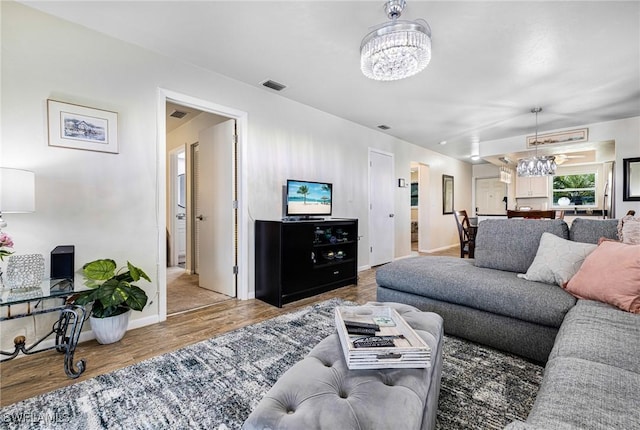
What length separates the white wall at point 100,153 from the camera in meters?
2.05

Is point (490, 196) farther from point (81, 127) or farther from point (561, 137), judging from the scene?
point (81, 127)

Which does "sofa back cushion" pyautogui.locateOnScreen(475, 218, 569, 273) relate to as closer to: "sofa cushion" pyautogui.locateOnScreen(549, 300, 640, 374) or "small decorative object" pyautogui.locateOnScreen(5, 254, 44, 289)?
"sofa cushion" pyautogui.locateOnScreen(549, 300, 640, 374)

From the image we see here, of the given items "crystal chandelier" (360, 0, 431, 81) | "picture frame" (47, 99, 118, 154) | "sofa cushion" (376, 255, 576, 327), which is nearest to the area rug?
"sofa cushion" (376, 255, 576, 327)

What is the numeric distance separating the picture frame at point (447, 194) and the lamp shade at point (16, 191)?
761 cm

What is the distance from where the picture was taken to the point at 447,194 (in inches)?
302

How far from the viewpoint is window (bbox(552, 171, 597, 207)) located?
7.18m

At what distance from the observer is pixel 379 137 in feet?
17.5

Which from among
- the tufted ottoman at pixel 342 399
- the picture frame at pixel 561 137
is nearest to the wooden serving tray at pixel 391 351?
the tufted ottoman at pixel 342 399

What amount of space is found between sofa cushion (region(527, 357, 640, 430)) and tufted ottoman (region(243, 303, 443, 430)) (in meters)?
0.33

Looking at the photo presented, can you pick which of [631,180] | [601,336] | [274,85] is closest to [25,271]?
[274,85]

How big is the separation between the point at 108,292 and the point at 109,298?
0.15ft

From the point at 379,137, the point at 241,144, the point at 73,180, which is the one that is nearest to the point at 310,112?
the point at 241,144

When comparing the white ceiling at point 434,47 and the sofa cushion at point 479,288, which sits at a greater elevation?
the white ceiling at point 434,47

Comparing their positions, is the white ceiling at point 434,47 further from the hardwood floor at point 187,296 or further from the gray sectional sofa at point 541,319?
the hardwood floor at point 187,296
